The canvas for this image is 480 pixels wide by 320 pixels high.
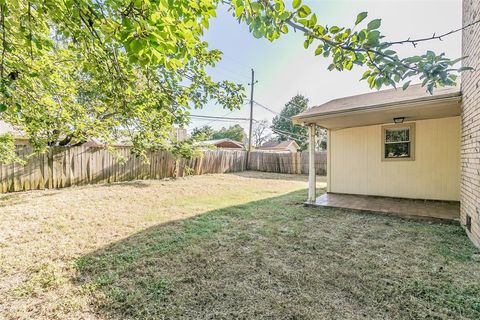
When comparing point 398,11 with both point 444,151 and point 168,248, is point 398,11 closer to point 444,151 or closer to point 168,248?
point 168,248

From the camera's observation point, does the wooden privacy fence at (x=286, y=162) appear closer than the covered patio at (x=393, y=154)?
No

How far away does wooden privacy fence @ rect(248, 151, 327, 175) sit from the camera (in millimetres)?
13719

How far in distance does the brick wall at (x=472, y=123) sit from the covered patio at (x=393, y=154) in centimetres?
61

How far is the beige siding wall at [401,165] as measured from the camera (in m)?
5.72

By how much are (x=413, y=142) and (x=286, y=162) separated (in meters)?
9.03

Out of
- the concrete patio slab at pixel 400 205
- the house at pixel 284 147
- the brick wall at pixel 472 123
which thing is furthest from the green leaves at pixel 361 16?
the house at pixel 284 147

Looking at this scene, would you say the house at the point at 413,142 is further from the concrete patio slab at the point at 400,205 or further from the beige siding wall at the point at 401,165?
the concrete patio slab at the point at 400,205

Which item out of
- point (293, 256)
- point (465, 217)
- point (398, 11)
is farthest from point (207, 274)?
point (465, 217)

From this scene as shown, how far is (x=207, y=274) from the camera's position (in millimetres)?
2537

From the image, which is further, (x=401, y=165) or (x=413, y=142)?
(x=401, y=165)

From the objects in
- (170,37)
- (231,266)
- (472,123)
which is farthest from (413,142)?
(170,37)

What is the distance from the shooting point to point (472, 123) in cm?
342

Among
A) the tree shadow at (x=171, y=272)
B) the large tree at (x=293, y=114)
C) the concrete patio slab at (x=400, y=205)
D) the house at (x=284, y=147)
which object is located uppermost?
the large tree at (x=293, y=114)

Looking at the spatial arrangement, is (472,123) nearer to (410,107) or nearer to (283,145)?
(410,107)
